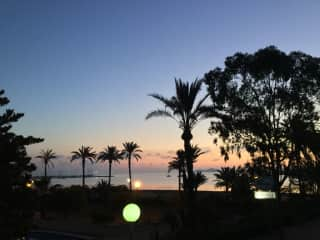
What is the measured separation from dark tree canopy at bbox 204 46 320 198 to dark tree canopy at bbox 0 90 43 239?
22.8 metres

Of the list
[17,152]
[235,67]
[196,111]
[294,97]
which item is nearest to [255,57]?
[235,67]

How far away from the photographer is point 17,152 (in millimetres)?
11664

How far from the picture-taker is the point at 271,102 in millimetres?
33844

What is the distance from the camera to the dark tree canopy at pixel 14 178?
11.1 metres

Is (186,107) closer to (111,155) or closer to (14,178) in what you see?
(14,178)

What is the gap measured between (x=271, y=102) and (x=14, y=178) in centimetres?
2561

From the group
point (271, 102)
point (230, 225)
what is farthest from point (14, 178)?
point (271, 102)

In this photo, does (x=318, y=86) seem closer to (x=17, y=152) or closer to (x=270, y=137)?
(x=270, y=137)

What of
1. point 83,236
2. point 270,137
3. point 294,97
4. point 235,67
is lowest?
point 83,236

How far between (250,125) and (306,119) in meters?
4.40

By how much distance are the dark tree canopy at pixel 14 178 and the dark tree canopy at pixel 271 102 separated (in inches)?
900

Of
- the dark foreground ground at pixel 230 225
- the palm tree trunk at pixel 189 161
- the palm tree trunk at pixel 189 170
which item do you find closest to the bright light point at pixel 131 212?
the dark foreground ground at pixel 230 225

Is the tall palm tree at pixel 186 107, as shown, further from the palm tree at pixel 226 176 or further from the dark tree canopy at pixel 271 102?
the palm tree at pixel 226 176

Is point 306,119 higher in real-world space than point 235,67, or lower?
lower
